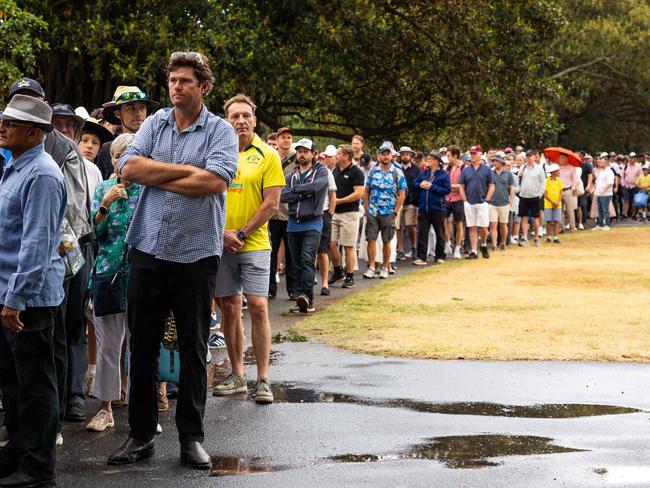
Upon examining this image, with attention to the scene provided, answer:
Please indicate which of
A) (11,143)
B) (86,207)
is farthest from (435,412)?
(11,143)

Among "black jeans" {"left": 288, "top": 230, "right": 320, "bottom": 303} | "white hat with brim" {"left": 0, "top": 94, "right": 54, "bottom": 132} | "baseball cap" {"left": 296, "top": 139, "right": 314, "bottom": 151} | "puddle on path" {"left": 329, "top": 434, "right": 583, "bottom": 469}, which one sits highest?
"baseball cap" {"left": 296, "top": 139, "right": 314, "bottom": 151}

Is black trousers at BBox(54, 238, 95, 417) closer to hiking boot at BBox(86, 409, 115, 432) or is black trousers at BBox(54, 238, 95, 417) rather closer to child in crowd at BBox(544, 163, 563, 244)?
hiking boot at BBox(86, 409, 115, 432)

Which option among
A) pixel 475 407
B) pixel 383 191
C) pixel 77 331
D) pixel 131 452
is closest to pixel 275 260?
pixel 383 191

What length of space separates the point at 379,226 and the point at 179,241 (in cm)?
1190

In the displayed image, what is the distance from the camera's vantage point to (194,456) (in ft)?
20.4

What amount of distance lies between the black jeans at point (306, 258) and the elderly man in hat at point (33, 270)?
25.6ft

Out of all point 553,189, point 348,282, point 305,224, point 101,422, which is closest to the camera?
point 101,422

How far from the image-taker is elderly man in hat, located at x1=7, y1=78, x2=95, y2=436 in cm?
639

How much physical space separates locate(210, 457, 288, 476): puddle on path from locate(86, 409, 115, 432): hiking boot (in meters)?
1.12

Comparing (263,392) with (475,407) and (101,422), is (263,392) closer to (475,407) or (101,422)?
(101,422)

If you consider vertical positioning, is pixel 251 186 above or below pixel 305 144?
below

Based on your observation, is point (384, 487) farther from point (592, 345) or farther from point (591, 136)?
point (591, 136)

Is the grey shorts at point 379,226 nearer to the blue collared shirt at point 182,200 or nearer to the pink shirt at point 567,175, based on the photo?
the blue collared shirt at point 182,200

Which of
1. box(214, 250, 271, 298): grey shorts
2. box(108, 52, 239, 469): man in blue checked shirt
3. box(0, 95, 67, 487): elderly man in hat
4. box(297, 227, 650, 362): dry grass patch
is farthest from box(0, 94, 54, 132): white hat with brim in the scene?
box(297, 227, 650, 362): dry grass patch
